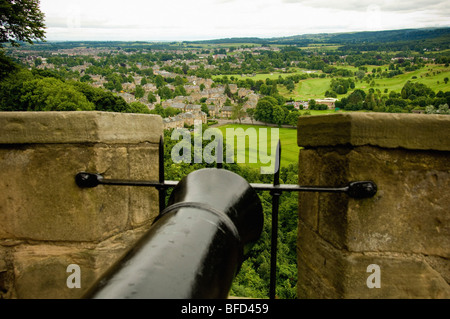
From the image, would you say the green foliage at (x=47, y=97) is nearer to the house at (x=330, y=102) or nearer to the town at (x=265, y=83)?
the town at (x=265, y=83)

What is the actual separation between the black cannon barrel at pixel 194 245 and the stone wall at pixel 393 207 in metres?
0.50

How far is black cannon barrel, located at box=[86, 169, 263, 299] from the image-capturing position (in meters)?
0.81

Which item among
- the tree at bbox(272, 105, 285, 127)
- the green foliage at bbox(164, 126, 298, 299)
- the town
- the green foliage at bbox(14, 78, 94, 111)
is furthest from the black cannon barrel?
the tree at bbox(272, 105, 285, 127)

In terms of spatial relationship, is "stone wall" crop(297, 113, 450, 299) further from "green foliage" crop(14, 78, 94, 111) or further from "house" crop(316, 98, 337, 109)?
"house" crop(316, 98, 337, 109)

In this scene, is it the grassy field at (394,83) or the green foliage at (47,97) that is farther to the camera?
the grassy field at (394,83)

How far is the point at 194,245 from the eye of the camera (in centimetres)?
97

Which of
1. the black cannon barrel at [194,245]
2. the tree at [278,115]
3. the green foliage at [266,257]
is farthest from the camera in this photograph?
the tree at [278,115]

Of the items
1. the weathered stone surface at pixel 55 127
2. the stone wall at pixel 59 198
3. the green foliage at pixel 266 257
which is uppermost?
the weathered stone surface at pixel 55 127

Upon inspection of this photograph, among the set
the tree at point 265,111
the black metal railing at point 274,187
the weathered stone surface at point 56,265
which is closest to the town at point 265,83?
the tree at point 265,111

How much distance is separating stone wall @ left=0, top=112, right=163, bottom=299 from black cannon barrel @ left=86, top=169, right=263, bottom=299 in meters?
0.68

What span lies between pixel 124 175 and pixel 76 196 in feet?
0.94

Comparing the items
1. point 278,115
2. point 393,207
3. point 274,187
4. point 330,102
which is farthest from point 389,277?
point 330,102

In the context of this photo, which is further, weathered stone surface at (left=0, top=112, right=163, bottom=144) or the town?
the town

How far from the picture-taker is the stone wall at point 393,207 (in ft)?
5.02
